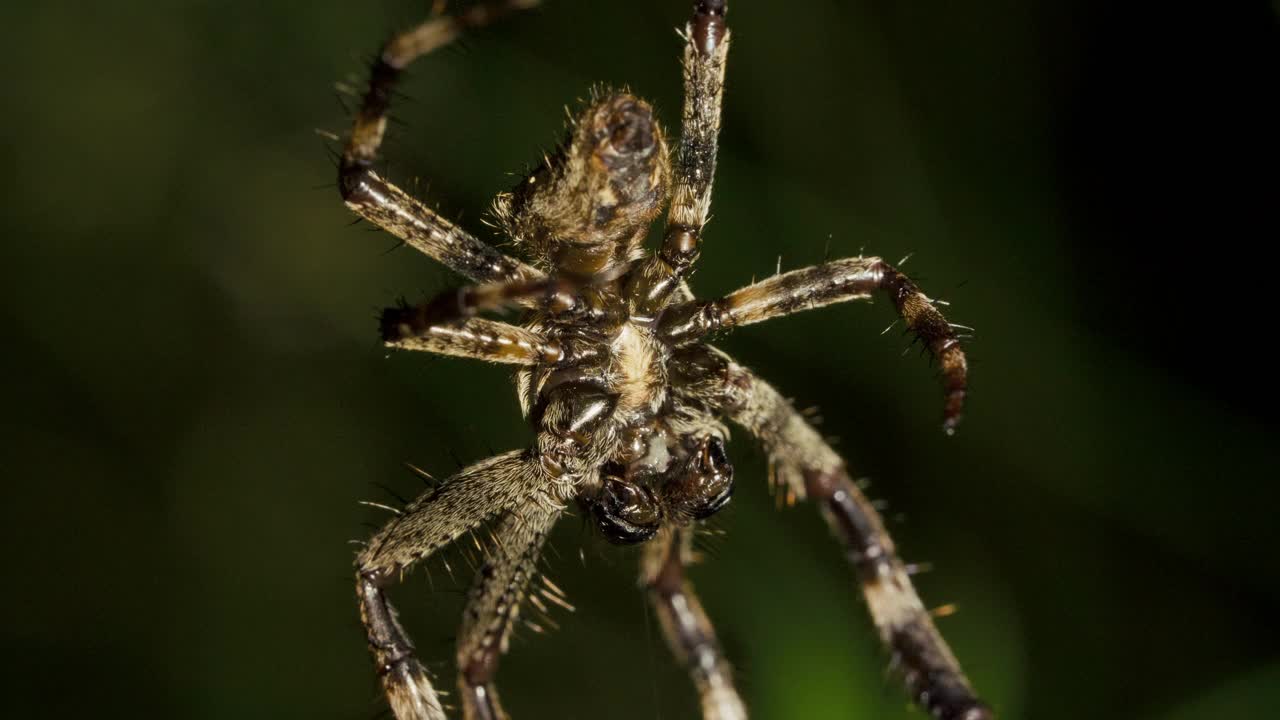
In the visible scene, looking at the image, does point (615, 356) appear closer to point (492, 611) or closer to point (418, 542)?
point (418, 542)

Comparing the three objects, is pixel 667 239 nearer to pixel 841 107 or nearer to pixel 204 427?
pixel 841 107

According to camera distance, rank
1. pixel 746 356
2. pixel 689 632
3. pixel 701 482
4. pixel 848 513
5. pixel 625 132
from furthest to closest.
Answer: pixel 746 356 → pixel 689 632 → pixel 848 513 → pixel 701 482 → pixel 625 132

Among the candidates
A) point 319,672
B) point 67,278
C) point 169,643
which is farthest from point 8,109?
point 319,672

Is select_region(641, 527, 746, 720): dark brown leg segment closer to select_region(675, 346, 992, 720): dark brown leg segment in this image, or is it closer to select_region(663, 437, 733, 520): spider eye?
select_region(675, 346, 992, 720): dark brown leg segment

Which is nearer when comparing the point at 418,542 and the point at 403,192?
the point at 403,192

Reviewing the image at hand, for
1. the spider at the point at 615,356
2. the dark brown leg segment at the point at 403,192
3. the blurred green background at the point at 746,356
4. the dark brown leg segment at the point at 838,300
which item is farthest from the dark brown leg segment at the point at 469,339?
the blurred green background at the point at 746,356

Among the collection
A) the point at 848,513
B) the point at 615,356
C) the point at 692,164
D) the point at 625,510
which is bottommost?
the point at 848,513

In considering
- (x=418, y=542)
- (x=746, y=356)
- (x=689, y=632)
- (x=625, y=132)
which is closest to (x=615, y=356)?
(x=625, y=132)
